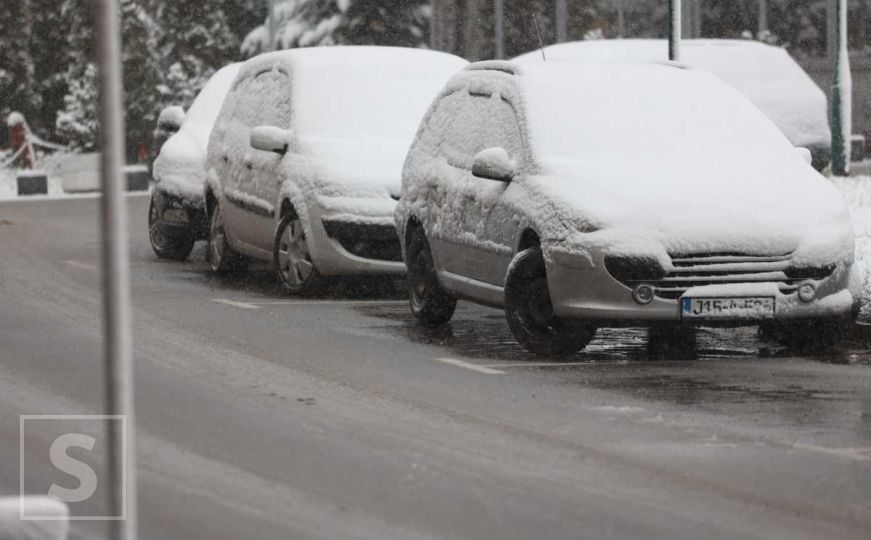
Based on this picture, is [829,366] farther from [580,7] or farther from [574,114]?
[580,7]

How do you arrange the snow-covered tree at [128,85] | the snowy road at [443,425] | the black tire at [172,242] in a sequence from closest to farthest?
the snowy road at [443,425] < the black tire at [172,242] < the snow-covered tree at [128,85]

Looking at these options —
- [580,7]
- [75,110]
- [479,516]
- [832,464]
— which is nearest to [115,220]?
[479,516]

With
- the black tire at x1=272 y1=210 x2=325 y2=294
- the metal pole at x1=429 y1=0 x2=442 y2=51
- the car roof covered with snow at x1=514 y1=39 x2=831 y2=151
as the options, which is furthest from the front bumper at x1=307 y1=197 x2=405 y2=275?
the metal pole at x1=429 y1=0 x2=442 y2=51

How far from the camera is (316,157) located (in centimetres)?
1505

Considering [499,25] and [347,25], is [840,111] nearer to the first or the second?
[499,25]

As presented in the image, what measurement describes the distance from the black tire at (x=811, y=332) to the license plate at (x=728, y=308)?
348 mm

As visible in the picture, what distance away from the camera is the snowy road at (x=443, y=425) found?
290 inches

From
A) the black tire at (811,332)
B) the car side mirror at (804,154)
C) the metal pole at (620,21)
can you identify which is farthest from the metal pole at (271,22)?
the black tire at (811,332)

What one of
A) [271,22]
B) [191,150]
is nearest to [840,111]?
[191,150]

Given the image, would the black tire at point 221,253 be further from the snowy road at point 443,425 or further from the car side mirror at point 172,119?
the car side mirror at point 172,119

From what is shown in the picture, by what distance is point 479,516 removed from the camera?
731 centimetres

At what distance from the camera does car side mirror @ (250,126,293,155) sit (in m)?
15.2

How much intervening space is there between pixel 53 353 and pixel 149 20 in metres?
30.8

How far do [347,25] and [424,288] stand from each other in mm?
32732
